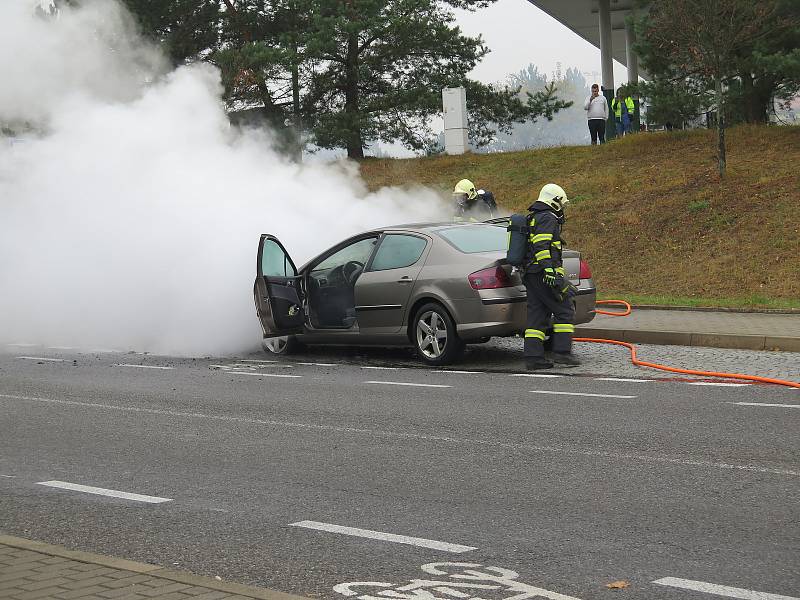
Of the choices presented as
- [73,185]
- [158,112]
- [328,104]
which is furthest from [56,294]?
[328,104]

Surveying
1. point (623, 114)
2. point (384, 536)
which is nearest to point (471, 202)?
point (384, 536)

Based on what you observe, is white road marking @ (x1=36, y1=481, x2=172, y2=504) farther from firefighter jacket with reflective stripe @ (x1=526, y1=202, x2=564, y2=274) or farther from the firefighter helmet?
the firefighter helmet

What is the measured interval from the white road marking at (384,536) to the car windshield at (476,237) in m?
7.11

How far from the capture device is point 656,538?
6117 millimetres

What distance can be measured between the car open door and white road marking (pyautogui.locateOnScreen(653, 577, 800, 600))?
9.54 meters

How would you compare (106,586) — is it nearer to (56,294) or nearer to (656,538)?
(656,538)

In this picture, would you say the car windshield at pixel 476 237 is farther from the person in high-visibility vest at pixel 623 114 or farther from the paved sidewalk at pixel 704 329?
the person in high-visibility vest at pixel 623 114

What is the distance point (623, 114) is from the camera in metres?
31.5

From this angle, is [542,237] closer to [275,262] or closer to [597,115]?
[275,262]

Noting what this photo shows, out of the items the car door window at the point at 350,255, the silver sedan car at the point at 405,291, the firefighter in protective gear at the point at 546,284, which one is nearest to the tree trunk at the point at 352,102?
the silver sedan car at the point at 405,291

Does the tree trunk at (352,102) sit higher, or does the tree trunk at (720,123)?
the tree trunk at (352,102)

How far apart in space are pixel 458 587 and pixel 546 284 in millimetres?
7570

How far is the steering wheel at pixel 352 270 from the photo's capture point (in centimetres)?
1448

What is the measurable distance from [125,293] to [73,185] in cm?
219
